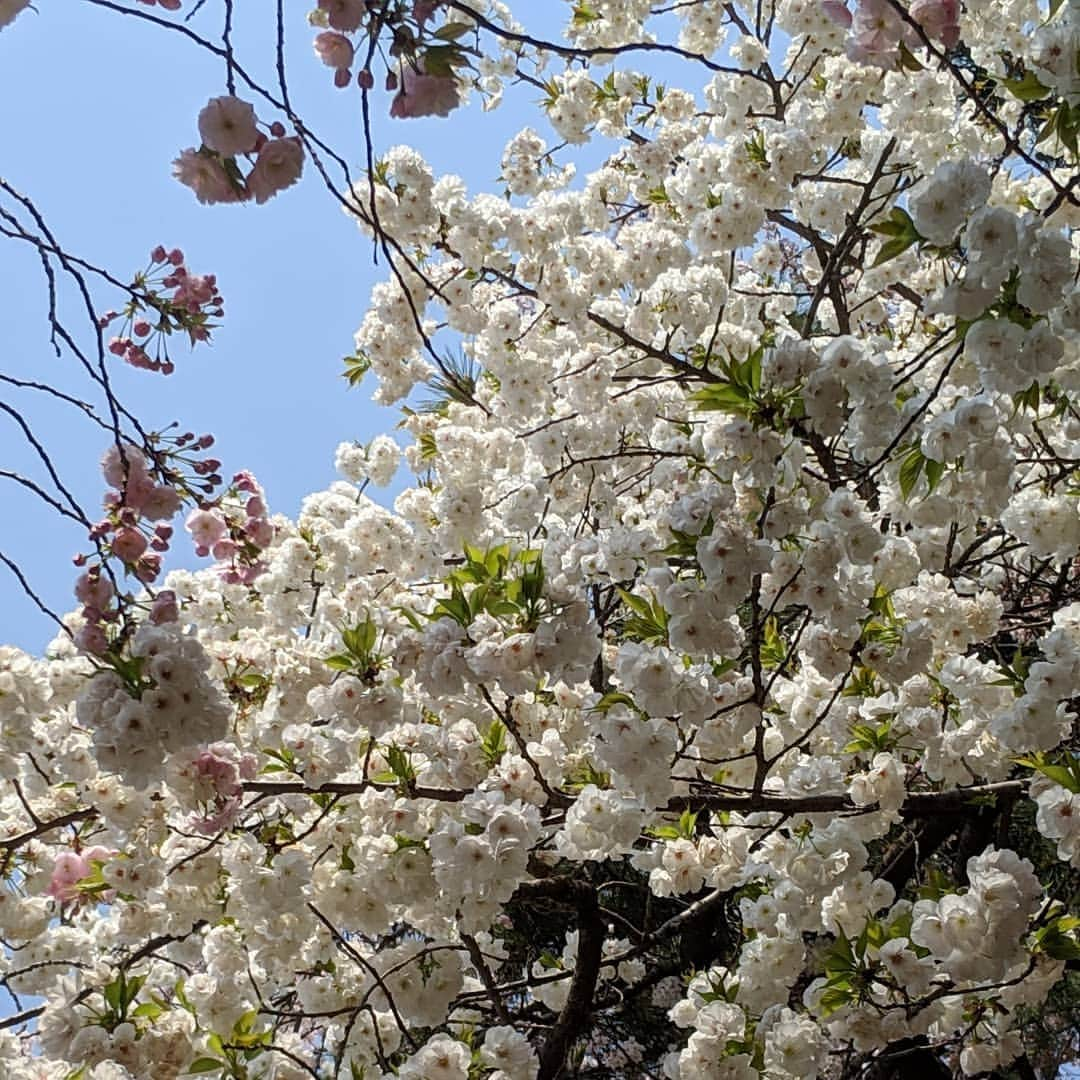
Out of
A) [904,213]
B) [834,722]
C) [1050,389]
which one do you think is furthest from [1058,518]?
[904,213]

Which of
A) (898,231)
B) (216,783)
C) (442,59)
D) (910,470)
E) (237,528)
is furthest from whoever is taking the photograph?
(237,528)

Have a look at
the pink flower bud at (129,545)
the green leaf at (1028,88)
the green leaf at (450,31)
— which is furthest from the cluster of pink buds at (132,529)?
the green leaf at (1028,88)

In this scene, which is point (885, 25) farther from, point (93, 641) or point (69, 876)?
point (69, 876)

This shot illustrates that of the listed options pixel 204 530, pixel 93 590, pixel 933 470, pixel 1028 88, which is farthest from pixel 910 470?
pixel 204 530

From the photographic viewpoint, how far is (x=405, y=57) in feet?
5.61

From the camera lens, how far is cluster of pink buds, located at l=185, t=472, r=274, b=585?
2.72 meters

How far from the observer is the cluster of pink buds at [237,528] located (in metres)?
2.72

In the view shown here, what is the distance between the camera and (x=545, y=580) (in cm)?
234

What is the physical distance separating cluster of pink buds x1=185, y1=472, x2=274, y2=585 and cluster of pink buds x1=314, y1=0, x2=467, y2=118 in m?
1.28

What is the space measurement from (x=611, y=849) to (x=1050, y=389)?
5.40ft

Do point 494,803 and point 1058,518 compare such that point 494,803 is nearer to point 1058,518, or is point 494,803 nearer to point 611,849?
point 611,849

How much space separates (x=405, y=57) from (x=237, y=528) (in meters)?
1.36

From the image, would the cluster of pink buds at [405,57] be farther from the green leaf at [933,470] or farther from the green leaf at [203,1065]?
the green leaf at [203,1065]

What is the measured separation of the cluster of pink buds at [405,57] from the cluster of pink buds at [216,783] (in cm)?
151
